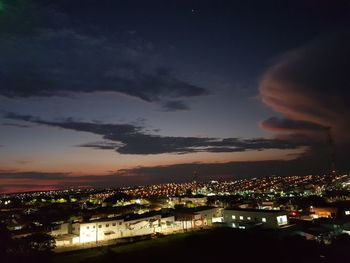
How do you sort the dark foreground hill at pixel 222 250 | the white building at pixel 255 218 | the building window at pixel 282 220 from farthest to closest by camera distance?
the white building at pixel 255 218 < the building window at pixel 282 220 < the dark foreground hill at pixel 222 250

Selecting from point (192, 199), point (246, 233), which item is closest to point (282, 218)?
point (246, 233)

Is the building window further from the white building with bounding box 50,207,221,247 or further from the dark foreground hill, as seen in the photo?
the white building with bounding box 50,207,221,247

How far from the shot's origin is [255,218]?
29.9 m

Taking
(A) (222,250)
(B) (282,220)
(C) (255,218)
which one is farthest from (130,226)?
A: (B) (282,220)

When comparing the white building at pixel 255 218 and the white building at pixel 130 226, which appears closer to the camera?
the white building at pixel 130 226

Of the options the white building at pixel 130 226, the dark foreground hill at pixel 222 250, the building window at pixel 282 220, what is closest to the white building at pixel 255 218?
the building window at pixel 282 220

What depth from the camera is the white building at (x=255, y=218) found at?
28141 mm

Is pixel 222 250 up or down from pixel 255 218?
down

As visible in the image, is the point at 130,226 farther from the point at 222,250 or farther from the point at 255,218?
the point at 255,218

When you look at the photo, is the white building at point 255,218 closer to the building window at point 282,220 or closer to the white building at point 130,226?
the building window at point 282,220

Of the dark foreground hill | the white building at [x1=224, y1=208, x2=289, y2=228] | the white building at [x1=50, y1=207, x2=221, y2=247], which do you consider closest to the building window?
the white building at [x1=224, y1=208, x2=289, y2=228]

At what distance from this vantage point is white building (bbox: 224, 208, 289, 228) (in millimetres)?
28141

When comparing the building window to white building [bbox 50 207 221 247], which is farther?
the building window

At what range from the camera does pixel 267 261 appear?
67.3 feet
